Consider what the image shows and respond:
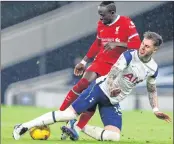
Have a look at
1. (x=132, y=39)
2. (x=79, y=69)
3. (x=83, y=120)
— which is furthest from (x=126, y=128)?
(x=83, y=120)

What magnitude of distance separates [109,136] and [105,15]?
1532 millimetres

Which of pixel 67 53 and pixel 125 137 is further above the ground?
pixel 67 53

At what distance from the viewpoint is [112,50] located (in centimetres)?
933

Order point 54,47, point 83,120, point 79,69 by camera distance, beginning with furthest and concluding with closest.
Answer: point 54,47 < point 79,69 < point 83,120

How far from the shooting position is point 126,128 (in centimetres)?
1181

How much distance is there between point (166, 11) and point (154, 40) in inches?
390

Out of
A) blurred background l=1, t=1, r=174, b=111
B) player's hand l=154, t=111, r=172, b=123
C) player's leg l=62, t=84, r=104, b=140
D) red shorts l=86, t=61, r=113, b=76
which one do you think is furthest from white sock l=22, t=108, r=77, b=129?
blurred background l=1, t=1, r=174, b=111

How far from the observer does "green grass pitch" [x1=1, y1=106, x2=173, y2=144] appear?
28.6 feet

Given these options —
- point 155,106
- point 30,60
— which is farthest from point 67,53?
point 155,106

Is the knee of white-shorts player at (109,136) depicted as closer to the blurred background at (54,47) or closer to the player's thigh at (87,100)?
the player's thigh at (87,100)

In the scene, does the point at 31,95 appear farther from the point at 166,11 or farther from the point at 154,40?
the point at 154,40

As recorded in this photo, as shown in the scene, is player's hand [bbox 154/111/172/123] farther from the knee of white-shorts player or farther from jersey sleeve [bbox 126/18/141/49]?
jersey sleeve [bbox 126/18/141/49]

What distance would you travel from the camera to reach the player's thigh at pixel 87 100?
26.9 feet

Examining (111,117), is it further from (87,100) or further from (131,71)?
(131,71)
